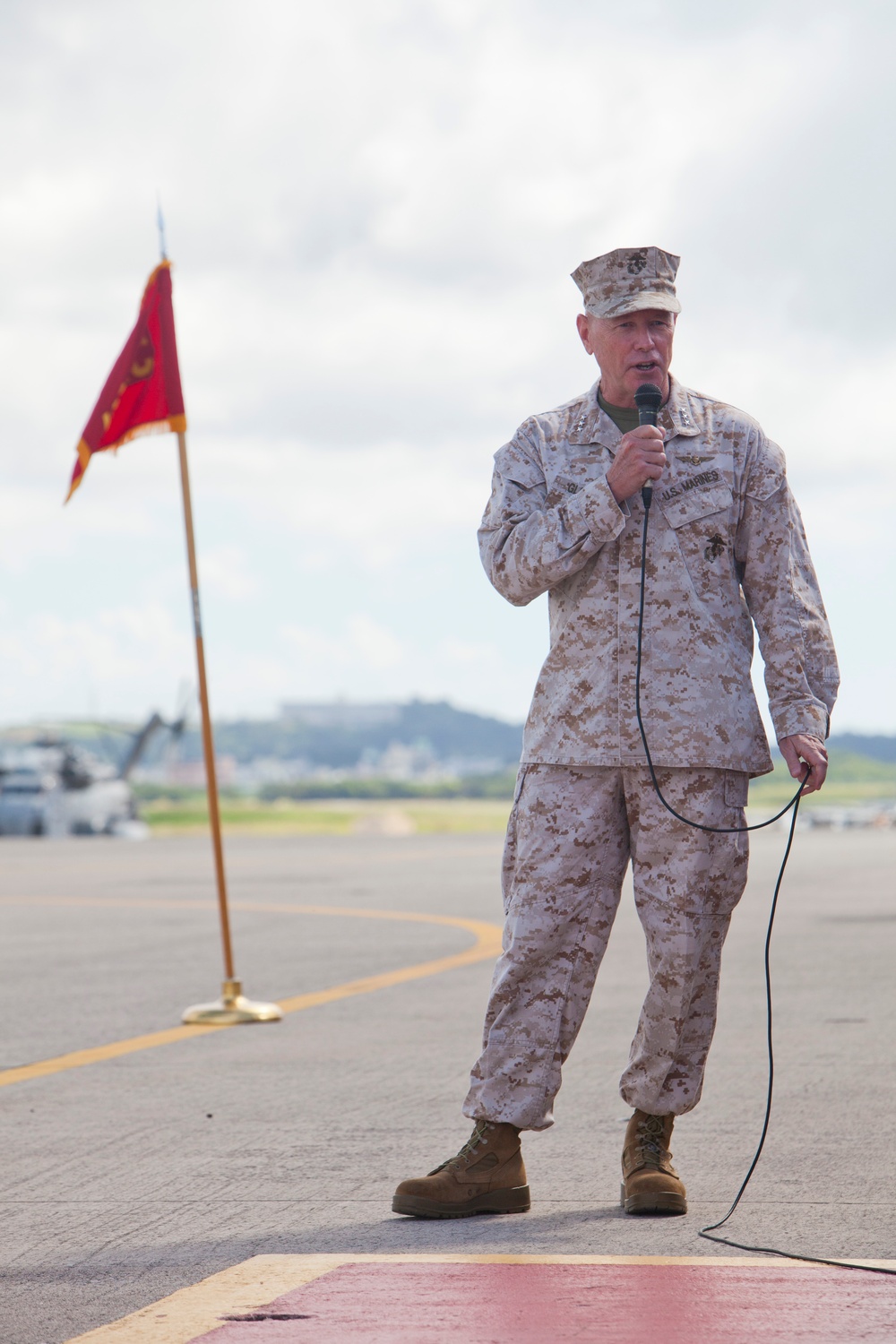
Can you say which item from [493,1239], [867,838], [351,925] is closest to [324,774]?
[867,838]

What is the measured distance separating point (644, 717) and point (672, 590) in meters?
0.32

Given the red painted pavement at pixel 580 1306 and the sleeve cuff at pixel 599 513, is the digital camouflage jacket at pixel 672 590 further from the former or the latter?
the red painted pavement at pixel 580 1306

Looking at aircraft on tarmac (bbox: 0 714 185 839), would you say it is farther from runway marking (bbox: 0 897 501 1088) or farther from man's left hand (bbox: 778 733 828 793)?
man's left hand (bbox: 778 733 828 793)

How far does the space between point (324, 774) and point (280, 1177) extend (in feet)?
582

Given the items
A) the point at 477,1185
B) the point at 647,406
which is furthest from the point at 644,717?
the point at 477,1185

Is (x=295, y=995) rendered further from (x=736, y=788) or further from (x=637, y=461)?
(x=637, y=461)

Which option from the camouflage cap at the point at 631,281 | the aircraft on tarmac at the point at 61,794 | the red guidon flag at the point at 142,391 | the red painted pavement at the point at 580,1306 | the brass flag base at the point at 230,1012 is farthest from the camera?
the aircraft on tarmac at the point at 61,794

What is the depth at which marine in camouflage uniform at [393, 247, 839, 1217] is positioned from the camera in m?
4.26

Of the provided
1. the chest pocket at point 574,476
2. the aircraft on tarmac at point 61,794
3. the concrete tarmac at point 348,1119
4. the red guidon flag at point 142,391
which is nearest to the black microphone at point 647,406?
the chest pocket at point 574,476

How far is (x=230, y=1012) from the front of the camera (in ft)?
28.3

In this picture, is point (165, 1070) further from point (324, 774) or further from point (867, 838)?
point (324, 774)

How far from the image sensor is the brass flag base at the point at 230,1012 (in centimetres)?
858

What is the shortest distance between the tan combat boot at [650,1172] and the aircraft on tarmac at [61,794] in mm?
54641

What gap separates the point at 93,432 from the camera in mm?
9359
